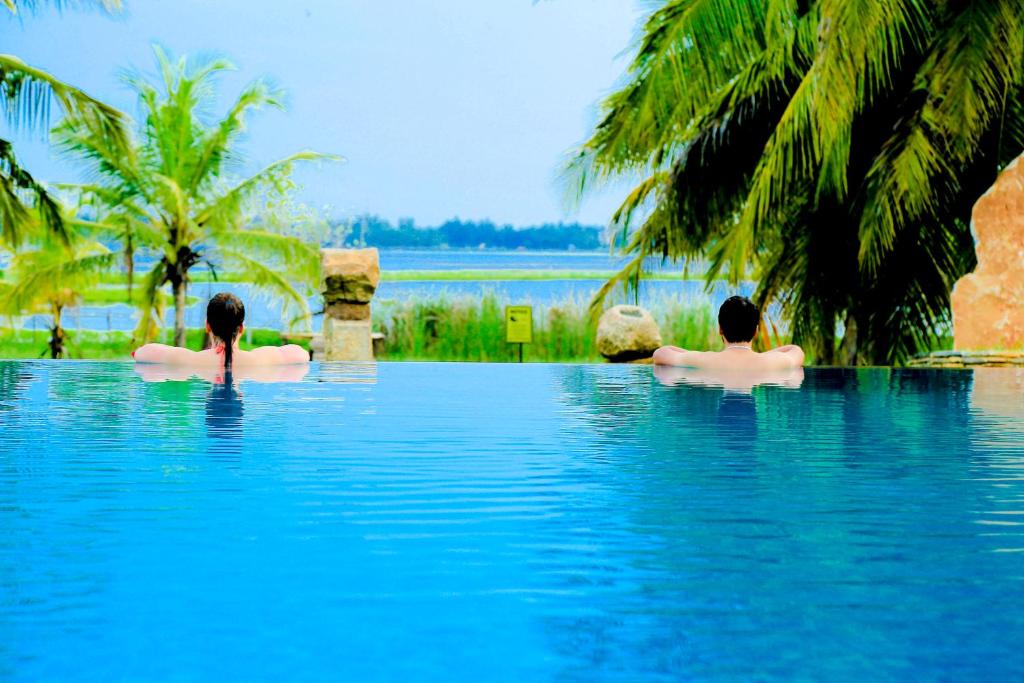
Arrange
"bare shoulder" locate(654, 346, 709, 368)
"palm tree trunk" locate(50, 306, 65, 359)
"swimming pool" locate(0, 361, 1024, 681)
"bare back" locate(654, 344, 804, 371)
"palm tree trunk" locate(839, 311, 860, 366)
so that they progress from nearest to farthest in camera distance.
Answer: "swimming pool" locate(0, 361, 1024, 681) < "bare back" locate(654, 344, 804, 371) < "bare shoulder" locate(654, 346, 709, 368) < "palm tree trunk" locate(839, 311, 860, 366) < "palm tree trunk" locate(50, 306, 65, 359)

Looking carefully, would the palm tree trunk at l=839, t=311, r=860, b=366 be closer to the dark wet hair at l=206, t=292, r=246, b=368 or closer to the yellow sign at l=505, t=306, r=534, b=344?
the yellow sign at l=505, t=306, r=534, b=344

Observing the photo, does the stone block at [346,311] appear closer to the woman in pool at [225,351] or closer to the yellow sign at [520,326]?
the yellow sign at [520,326]

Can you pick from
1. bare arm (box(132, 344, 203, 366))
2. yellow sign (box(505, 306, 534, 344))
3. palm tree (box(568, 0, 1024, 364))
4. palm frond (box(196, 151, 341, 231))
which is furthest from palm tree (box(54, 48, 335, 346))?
bare arm (box(132, 344, 203, 366))

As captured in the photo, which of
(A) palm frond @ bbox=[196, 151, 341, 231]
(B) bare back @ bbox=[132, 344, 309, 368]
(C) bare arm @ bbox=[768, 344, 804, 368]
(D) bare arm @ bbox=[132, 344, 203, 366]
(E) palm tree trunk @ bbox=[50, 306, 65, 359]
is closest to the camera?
(C) bare arm @ bbox=[768, 344, 804, 368]

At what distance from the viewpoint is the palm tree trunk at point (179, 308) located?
57.9ft

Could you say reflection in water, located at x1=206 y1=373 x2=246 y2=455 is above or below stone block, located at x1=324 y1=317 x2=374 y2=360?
below

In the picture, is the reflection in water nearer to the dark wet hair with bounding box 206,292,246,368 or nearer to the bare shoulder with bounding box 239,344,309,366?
the dark wet hair with bounding box 206,292,246,368

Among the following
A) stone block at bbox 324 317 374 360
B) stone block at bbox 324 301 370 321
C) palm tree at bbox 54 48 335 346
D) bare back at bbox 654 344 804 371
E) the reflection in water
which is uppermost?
palm tree at bbox 54 48 335 346

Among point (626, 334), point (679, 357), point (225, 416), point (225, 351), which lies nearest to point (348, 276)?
point (626, 334)

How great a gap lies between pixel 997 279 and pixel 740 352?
13.6 feet

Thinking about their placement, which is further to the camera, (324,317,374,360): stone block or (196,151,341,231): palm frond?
(196,151,341,231): palm frond

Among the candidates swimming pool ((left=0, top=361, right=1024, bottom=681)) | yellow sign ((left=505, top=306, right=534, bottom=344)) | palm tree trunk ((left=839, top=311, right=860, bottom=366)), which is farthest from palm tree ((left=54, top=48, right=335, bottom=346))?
swimming pool ((left=0, top=361, right=1024, bottom=681))

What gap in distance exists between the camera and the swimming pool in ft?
3.94

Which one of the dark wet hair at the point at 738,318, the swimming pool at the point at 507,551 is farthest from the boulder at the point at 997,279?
the swimming pool at the point at 507,551
